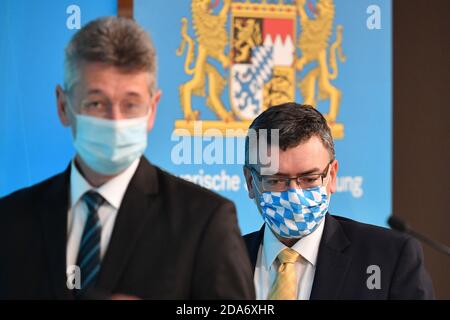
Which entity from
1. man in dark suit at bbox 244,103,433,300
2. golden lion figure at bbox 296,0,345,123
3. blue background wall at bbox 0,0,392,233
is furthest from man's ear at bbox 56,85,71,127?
golden lion figure at bbox 296,0,345,123

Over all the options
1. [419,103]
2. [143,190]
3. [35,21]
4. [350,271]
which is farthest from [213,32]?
[143,190]

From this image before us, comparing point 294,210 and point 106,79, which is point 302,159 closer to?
point 294,210

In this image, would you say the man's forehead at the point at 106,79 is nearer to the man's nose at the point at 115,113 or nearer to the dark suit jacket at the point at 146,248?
the man's nose at the point at 115,113

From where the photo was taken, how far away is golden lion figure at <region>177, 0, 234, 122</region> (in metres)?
3.34

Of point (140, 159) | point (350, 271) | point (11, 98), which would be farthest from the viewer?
point (11, 98)

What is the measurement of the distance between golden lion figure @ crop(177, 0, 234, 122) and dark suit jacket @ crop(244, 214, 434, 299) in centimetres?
133

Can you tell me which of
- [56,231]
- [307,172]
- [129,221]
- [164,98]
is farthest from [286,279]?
[164,98]

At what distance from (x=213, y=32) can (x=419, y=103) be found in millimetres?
1224

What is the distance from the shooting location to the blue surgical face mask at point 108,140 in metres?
1.53

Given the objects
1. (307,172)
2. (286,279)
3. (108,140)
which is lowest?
(286,279)

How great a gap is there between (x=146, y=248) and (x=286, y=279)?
0.51m

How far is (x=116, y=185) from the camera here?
1583 mm

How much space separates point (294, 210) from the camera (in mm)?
1972
